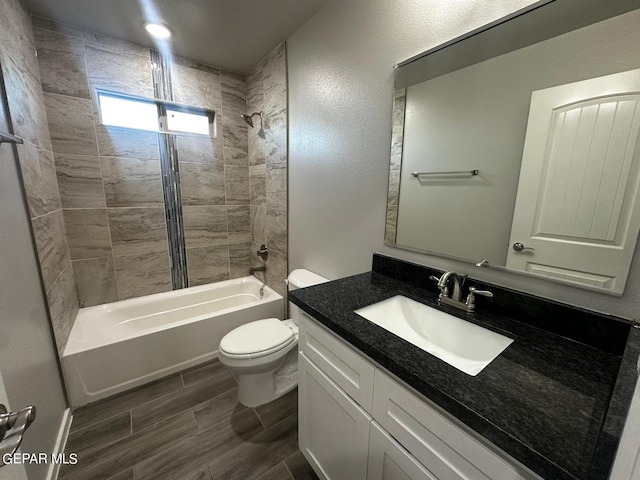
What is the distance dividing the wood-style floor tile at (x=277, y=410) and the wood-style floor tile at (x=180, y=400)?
1.10 feet

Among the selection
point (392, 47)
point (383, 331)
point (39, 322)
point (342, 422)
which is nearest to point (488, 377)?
point (383, 331)

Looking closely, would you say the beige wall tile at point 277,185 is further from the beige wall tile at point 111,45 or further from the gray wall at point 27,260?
the gray wall at point 27,260

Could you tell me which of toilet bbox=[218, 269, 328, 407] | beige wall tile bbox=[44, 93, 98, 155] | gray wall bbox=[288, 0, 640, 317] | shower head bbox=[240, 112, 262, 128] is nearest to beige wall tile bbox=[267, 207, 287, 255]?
gray wall bbox=[288, 0, 640, 317]

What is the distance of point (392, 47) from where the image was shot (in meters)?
1.25

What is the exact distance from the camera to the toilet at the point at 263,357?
1.49 metres

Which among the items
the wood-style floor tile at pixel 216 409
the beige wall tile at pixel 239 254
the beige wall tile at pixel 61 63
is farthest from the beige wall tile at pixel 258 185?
the wood-style floor tile at pixel 216 409

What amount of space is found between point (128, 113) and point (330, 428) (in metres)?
2.69

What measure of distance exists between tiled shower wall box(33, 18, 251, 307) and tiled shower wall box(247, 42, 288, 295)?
18 cm

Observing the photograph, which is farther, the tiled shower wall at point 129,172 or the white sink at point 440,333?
the tiled shower wall at point 129,172

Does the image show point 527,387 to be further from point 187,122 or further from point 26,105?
point 187,122

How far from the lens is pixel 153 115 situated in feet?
7.34

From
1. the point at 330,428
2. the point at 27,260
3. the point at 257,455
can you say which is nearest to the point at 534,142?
the point at 330,428

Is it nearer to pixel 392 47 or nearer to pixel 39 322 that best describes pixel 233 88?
pixel 392 47

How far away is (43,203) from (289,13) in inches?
74.7
